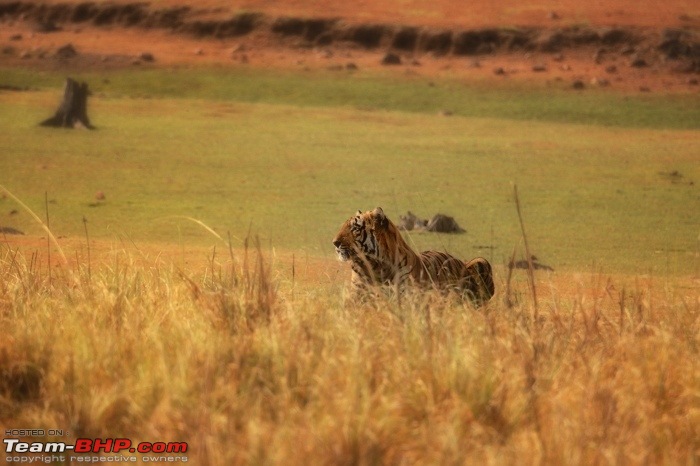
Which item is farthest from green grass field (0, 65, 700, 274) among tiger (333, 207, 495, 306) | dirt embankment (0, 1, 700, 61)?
dirt embankment (0, 1, 700, 61)

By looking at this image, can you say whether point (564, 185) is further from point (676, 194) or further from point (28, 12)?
point (28, 12)

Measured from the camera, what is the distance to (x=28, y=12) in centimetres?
4128

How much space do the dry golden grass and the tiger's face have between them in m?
0.43

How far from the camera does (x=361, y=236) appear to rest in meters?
7.27

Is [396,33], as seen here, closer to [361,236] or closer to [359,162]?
[359,162]

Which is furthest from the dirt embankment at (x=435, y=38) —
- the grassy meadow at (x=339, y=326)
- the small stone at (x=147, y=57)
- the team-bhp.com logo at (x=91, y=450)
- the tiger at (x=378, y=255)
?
Answer: the team-bhp.com logo at (x=91, y=450)

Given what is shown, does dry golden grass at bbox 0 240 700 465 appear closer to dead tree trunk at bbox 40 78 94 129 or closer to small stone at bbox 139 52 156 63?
dead tree trunk at bbox 40 78 94 129

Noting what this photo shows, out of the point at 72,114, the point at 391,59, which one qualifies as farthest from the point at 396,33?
the point at 72,114

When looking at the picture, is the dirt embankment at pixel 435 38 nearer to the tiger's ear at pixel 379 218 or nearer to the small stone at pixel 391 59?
the small stone at pixel 391 59

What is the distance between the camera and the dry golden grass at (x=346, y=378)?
507 cm

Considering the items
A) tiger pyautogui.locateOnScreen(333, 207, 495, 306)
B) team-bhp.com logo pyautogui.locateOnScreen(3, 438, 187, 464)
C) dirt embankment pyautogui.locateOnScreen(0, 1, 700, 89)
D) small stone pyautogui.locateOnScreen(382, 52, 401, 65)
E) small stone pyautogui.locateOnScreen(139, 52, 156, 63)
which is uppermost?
dirt embankment pyautogui.locateOnScreen(0, 1, 700, 89)

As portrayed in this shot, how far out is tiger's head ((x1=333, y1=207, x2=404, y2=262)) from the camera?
23.7 feet

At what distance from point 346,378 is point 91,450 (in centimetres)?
104

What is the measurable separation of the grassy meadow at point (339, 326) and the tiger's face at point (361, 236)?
25 centimetres
